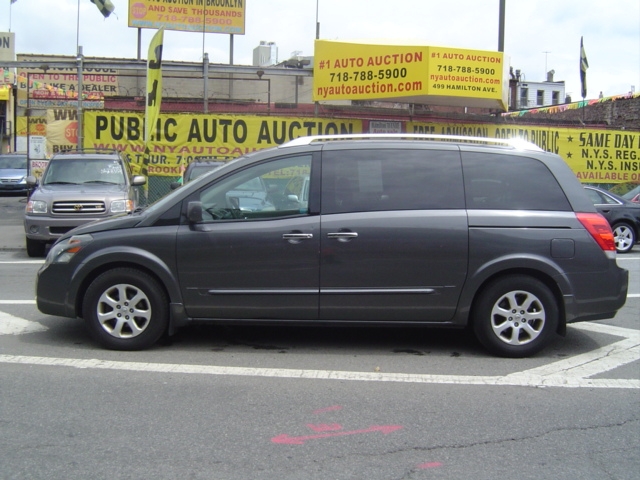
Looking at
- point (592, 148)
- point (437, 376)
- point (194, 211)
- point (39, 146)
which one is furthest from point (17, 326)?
point (592, 148)

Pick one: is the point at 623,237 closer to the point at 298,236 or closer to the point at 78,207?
the point at 78,207

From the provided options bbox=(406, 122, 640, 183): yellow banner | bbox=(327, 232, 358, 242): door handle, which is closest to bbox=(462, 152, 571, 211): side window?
bbox=(327, 232, 358, 242): door handle

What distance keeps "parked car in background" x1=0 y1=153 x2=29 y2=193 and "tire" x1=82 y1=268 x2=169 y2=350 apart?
72.4ft

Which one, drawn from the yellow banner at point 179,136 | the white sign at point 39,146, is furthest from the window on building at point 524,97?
the yellow banner at point 179,136

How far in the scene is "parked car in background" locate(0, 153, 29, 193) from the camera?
88.7ft

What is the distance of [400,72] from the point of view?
1705 centimetres

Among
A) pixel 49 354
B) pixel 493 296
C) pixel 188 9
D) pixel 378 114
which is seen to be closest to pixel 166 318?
pixel 49 354

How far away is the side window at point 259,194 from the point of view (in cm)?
617

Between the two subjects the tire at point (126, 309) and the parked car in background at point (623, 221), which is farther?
the parked car in background at point (623, 221)

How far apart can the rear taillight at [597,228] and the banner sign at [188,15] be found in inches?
982

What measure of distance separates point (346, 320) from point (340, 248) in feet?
2.15

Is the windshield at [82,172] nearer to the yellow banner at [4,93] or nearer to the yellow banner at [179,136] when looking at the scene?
the yellow banner at [179,136]

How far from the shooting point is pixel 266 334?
273 inches

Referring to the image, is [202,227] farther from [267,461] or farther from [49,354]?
[267,461]
